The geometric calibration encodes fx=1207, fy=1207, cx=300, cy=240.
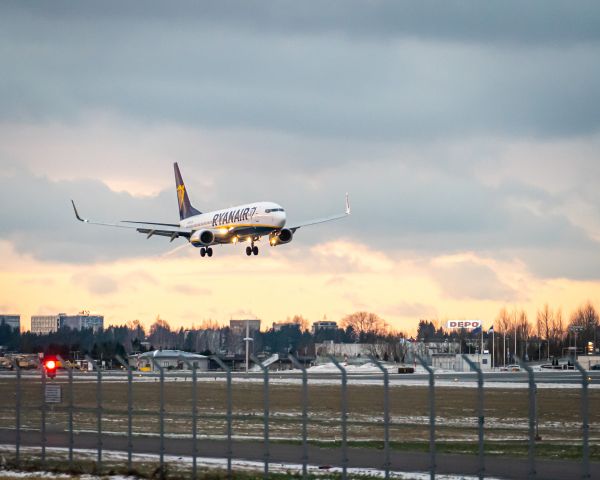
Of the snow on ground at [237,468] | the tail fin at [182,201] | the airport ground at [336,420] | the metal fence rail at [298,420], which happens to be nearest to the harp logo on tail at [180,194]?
the tail fin at [182,201]

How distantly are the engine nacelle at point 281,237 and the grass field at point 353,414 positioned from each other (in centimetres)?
1856

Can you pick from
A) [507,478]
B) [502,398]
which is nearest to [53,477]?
[507,478]

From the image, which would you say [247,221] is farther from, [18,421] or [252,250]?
[18,421]

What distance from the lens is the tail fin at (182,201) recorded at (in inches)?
5531

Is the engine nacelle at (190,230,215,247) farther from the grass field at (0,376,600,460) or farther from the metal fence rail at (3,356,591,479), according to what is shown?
the metal fence rail at (3,356,591,479)

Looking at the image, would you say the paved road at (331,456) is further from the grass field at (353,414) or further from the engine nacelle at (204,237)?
the engine nacelle at (204,237)

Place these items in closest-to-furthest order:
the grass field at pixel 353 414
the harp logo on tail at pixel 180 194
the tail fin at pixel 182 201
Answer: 1. the grass field at pixel 353 414
2. the tail fin at pixel 182 201
3. the harp logo on tail at pixel 180 194

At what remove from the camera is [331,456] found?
123ft

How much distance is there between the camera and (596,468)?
3341cm

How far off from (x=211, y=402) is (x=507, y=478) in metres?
39.4

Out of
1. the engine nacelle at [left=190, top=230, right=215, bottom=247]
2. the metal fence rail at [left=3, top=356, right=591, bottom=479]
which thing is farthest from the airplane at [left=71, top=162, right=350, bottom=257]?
the metal fence rail at [left=3, top=356, right=591, bottom=479]

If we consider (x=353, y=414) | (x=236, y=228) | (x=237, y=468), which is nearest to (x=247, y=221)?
(x=236, y=228)

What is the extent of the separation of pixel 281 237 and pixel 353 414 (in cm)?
5302

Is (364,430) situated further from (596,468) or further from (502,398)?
(502,398)
